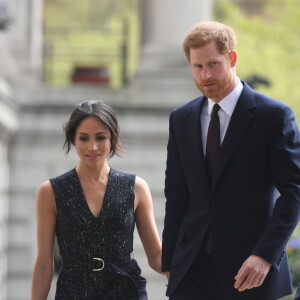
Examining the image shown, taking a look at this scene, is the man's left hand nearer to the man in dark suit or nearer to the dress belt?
the man in dark suit

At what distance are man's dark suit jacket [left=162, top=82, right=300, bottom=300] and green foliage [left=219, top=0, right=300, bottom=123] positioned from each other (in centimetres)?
2117

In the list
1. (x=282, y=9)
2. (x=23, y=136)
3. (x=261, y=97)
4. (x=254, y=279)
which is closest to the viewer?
(x=254, y=279)

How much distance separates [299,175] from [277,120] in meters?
0.31

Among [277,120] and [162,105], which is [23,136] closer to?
[162,105]

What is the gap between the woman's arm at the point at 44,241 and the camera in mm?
6375

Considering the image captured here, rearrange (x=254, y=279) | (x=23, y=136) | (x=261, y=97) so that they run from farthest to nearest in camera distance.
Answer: (x=23, y=136) < (x=261, y=97) < (x=254, y=279)

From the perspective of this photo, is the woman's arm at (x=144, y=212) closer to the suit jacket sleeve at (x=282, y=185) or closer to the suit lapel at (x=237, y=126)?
the suit lapel at (x=237, y=126)

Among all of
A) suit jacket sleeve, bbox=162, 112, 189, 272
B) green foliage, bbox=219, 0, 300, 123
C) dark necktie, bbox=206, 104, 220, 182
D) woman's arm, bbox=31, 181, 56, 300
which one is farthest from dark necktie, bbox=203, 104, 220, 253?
green foliage, bbox=219, 0, 300, 123

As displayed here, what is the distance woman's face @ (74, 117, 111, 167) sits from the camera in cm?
627

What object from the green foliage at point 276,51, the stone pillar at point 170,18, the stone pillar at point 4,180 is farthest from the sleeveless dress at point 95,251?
the green foliage at point 276,51

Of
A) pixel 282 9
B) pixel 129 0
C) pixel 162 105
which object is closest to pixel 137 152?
pixel 162 105

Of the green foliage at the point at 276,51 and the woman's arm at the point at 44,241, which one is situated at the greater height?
the woman's arm at the point at 44,241

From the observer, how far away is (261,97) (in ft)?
20.5

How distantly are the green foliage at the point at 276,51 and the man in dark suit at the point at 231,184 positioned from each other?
21149 mm
